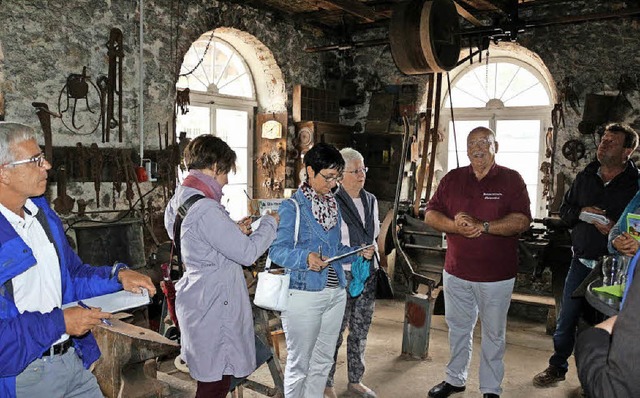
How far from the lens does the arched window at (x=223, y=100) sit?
241 inches

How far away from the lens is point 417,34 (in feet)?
14.2

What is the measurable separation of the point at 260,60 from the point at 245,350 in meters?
4.97

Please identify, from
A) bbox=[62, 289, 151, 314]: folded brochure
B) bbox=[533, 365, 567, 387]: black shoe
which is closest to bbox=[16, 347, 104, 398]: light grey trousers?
bbox=[62, 289, 151, 314]: folded brochure

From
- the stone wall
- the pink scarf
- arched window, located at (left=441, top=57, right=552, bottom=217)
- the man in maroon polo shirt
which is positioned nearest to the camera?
the pink scarf

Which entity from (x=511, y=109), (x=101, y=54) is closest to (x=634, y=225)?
(x=101, y=54)

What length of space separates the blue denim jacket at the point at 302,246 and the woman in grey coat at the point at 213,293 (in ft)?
0.89

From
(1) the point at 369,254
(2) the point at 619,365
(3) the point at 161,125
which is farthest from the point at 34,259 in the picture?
(3) the point at 161,125

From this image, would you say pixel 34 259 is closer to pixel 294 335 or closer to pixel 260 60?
pixel 294 335

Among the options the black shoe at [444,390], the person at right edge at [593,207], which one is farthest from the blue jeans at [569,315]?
the black shoe at [444,390]

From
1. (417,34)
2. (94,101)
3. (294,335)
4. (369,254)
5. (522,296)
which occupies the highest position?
(417,34)

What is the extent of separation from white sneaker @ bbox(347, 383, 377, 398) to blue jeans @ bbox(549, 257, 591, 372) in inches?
54.3

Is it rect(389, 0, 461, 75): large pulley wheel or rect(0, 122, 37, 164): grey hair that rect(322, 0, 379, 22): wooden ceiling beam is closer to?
rect(389, 0, 461, 75): large pulley wheel

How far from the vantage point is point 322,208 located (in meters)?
2.91

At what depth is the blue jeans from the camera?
379 cm
